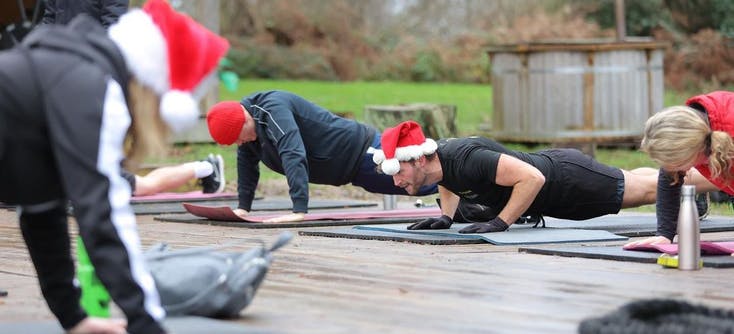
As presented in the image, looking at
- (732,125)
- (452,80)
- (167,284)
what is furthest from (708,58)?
(167,284)

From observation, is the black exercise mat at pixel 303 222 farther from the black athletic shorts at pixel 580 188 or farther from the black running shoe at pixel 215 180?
the black running shoe at pixel 215 180

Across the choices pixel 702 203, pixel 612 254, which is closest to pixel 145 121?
pixel 612 254

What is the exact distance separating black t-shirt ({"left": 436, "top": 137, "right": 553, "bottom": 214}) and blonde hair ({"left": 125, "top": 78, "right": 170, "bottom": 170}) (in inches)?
128

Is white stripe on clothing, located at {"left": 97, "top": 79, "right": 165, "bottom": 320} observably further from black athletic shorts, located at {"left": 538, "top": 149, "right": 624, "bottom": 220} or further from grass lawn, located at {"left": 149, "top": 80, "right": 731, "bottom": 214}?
grass lawn, located at {"left": 149, "top": 80, "right": 731, "bottom": 214}

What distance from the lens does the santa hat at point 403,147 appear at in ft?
21.9

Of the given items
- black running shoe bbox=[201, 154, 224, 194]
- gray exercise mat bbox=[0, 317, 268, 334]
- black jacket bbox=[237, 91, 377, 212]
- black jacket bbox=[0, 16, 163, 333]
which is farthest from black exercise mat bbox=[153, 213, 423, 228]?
black jacket bbox=[0, 16, 163, 333]

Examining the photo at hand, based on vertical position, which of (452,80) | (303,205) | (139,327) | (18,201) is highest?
(18,201)

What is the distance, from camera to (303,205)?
7.88 meters

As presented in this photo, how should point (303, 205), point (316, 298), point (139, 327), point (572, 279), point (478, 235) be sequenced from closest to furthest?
point (139, 327)
point (316, 298)
point (572, 279)
point (478, 235)
point (303, 205)

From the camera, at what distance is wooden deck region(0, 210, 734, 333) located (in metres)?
4.04

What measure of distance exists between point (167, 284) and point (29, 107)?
0.84 m

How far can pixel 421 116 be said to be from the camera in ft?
43.2

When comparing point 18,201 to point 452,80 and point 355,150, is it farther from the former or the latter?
point 452,80

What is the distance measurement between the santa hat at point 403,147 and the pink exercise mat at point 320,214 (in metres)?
1.28
